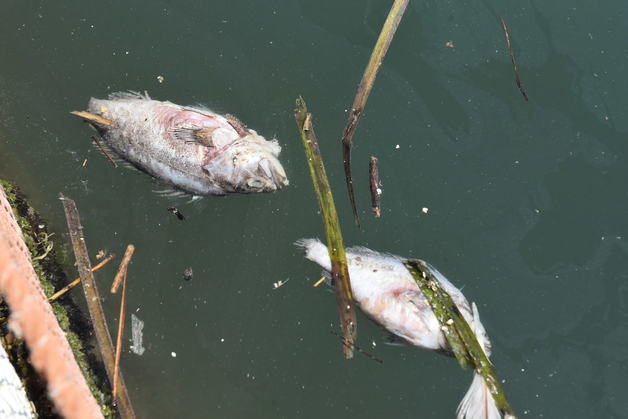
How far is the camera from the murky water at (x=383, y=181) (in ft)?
13.8

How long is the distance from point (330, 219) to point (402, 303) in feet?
2.54

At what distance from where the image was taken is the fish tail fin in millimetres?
4121

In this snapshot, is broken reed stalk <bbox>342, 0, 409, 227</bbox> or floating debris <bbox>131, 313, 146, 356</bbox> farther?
floating debris <bbox>131, 313, 146, 356</bbox>

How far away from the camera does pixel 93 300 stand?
4.23m

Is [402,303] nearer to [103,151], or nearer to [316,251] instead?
[316,251]

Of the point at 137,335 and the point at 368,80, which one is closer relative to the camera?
the point at 368,80

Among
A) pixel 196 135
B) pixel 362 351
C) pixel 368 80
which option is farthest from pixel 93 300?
pixel 368 80

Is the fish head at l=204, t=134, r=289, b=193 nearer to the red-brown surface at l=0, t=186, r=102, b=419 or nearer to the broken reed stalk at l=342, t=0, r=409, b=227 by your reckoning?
the broken reed stalk at l=342, t=0, r=409, b=227

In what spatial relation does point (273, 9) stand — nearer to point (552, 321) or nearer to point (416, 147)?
point (416, 147)

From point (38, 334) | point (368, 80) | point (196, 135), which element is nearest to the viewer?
point (368, 80)

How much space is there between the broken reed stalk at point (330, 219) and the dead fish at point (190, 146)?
33 centimetres

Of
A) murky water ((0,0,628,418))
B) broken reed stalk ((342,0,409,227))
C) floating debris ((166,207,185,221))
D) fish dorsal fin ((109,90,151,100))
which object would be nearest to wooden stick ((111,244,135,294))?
murky water ((0,0,628,418))

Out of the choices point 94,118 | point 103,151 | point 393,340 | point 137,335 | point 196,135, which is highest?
point 196,135

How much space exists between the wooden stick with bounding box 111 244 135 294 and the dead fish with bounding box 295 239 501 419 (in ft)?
4.48
